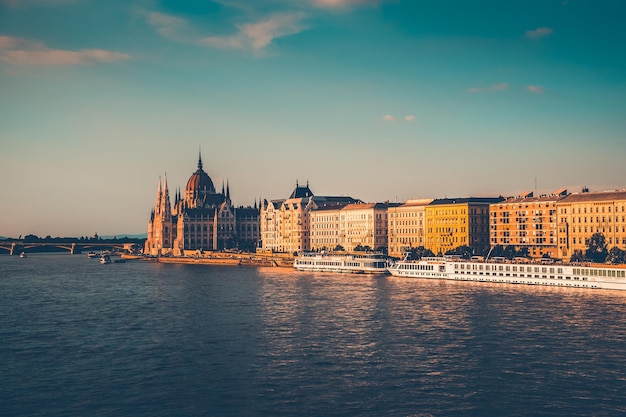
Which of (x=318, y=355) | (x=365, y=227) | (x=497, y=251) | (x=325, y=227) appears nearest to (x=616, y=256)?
(x=497, y=251)

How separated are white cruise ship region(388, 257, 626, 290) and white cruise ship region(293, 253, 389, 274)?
6019 millimetres

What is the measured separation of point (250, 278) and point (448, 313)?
191 ft

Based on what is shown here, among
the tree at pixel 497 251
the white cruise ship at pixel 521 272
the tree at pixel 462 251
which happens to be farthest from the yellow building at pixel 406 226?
the white cruise ship at pixel 521 272

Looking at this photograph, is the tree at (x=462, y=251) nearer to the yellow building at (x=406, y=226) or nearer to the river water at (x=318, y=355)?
the yellow building at (x=406, y=226)

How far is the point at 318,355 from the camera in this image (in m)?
50.7

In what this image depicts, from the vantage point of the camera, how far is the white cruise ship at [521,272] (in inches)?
3647

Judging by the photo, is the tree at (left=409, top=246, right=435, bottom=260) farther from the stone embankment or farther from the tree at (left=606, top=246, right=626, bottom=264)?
the tree at (left=606, top=246, right=626, bottom=264)

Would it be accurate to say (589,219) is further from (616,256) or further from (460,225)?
(460,225)

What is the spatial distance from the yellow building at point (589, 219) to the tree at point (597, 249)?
2.15 metres

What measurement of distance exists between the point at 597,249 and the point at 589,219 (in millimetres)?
7400

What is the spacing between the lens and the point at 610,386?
42438mm

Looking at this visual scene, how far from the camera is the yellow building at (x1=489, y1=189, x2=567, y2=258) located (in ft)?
451

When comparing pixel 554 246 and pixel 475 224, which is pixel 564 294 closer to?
pixel 554 246

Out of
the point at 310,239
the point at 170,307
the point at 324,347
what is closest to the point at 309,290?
the point at 170,307
